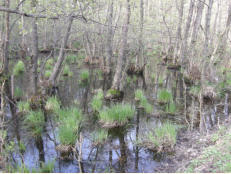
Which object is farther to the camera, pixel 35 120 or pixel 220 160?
pixel 35 120

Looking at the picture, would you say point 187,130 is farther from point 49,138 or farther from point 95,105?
point 49,138

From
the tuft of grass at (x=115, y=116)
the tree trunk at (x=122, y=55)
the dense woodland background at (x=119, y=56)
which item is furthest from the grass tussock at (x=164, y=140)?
the tree trunk at (x=122, y=55)

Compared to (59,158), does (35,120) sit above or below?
above

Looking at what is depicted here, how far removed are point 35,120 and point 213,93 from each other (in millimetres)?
7046

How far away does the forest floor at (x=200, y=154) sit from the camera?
3843 millimetres

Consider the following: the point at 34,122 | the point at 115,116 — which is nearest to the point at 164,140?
the point at 115,116

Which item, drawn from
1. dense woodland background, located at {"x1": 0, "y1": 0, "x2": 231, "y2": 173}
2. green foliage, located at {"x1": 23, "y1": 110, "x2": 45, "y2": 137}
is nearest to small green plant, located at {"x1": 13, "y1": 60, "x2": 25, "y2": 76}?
dense woodland background, located at {"x1": 0, "y1": 0, "x2": 231, "y2": 173}

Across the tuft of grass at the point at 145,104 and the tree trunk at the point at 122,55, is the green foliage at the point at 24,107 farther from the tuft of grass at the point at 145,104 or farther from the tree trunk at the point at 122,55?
the tuft of grass at the point at 145,104

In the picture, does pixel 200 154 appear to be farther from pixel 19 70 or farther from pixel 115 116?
pixel 19 70

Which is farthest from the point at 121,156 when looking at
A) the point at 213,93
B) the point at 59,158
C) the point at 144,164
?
the point at 213,93

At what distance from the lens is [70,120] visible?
5809 mm

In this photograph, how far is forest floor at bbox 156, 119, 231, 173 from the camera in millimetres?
3843

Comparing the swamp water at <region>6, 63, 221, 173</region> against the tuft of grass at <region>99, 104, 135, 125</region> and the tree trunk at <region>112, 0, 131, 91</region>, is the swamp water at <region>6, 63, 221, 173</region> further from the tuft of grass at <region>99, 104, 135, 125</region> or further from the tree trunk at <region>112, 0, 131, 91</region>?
the tree trunk at <region>112, 0, 131, 91</region>

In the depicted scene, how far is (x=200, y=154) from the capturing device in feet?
15.4
